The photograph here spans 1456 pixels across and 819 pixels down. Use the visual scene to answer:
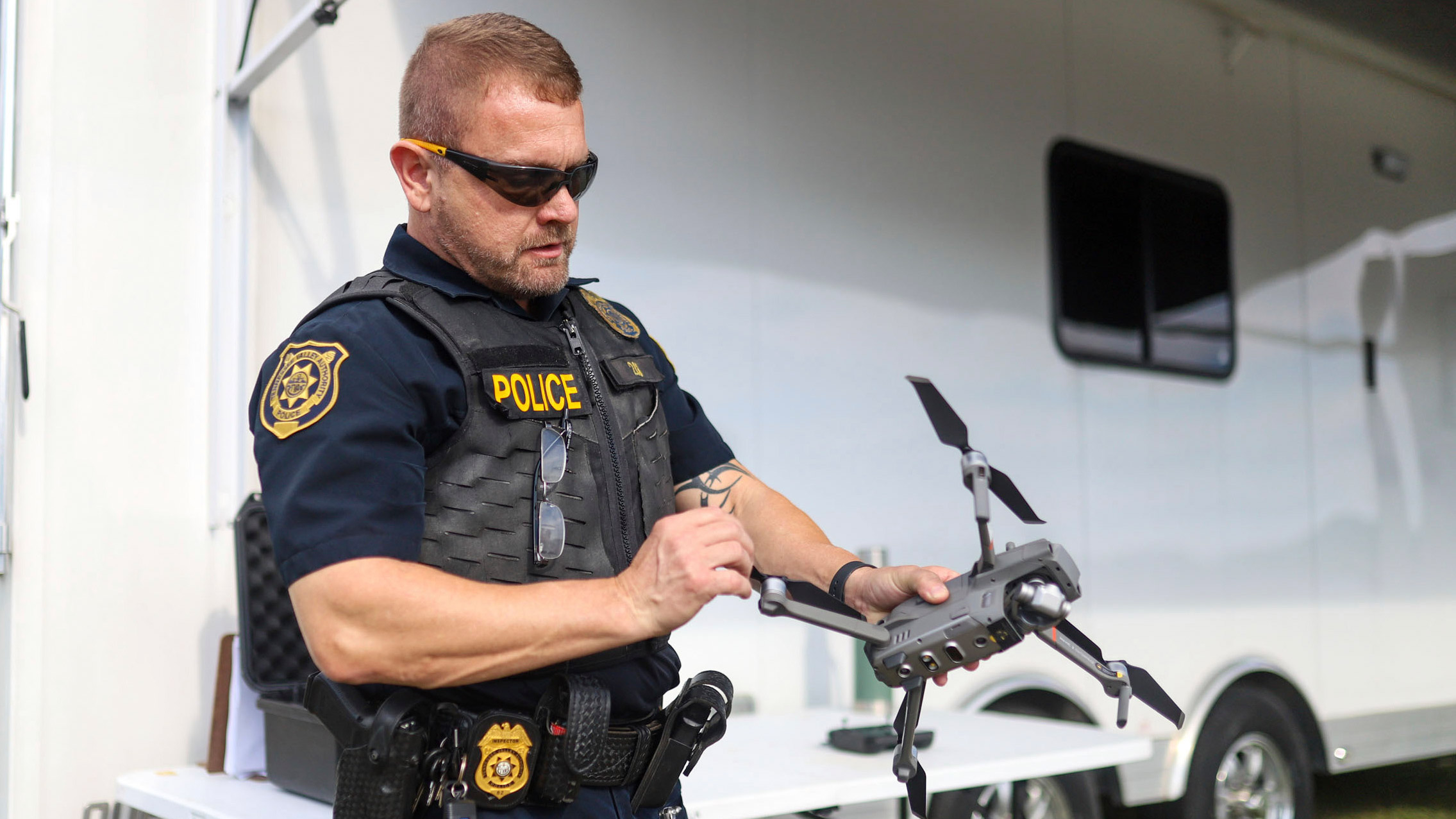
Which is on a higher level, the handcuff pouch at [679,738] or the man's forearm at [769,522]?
the man's forearm at [769,522]

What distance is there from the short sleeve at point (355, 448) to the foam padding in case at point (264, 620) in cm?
113

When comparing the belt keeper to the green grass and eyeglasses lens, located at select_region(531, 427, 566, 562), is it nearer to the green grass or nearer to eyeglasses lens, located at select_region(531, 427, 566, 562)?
eyeglasses lens, located at select_region(531, 427, 566, 562)

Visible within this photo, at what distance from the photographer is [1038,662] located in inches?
148

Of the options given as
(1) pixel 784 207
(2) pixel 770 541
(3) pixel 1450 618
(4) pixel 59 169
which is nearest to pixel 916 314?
(1) pixel 784 207

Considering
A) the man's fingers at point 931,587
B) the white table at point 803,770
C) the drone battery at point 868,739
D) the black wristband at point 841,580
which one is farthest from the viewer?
the drone battery at point 868,739

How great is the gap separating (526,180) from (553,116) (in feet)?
0.30

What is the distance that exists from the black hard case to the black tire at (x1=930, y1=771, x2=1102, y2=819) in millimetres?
1694

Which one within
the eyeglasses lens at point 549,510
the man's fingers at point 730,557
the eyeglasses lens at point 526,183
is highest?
the eyeglasses lens at point 526,183

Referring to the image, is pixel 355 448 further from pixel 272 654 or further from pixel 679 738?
pixel 272 654

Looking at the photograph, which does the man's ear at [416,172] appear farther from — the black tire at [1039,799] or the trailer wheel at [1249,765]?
the trailer wheel at [1249,765]

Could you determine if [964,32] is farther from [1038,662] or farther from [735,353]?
[1038,662]

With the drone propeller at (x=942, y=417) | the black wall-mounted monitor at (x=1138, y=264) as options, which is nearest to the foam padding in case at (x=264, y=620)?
the drone propeller at (x=942, y=417)

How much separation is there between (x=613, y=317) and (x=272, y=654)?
1159 millimetres

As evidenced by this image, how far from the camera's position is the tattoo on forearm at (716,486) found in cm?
181
